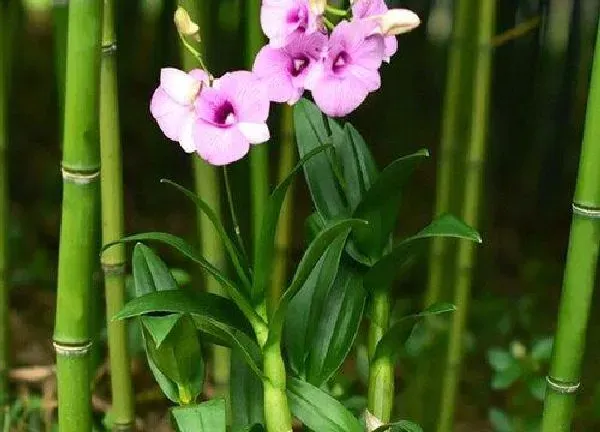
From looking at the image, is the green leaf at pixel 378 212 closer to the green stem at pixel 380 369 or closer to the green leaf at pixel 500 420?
the green stem at pixel 380 369

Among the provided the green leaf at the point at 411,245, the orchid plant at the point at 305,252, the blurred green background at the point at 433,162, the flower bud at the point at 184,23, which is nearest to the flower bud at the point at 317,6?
the orchid plant at the point at 305,252

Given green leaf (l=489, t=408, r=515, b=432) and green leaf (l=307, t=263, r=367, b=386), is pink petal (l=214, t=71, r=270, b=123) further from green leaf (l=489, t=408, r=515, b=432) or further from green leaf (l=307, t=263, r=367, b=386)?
green leaf (l=489, t=408, r=515, b=432)

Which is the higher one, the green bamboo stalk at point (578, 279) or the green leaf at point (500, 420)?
the green bamboo stalk at point (578, 279)

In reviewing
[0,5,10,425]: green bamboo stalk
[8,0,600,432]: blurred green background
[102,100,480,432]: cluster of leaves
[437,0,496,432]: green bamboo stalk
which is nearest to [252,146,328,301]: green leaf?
[102,100,480,432]: cluster of leaves

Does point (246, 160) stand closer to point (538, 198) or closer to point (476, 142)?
point (476, 142)

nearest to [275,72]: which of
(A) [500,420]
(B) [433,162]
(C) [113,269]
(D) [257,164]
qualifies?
(D) [257,164]

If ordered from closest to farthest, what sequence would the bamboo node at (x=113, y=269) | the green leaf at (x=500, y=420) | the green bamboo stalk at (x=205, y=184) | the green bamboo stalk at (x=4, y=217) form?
the green bamboo stalk at (x=205, y=184) → the bamboo node at (x=113, y=269) → the green bamboo stalk at (x=4, y=217) → the green leaf at (x=500, y=420)

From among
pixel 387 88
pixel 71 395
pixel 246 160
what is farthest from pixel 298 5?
pixel 387 88
